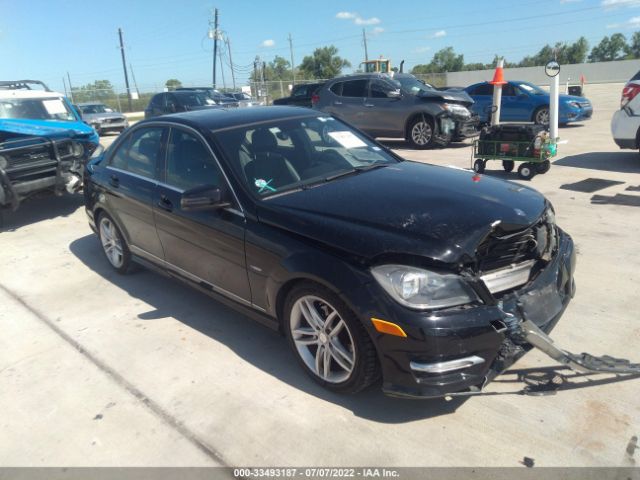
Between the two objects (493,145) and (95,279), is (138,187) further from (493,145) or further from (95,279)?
(493,145)

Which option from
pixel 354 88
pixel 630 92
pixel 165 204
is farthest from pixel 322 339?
pixel 354 88

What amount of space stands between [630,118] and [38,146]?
360 inches

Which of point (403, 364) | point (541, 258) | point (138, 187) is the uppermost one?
point (138, 187)

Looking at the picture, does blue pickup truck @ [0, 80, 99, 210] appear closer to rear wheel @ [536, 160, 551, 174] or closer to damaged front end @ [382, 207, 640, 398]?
damaged front end @ [382, 207, 640, 398]

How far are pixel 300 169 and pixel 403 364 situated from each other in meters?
1.71

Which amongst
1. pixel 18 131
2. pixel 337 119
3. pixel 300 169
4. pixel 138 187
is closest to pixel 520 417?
pixel 300 169

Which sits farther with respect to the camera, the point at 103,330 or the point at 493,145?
the point at 493,145

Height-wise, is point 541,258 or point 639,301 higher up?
point 541,258

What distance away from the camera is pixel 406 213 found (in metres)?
2.86

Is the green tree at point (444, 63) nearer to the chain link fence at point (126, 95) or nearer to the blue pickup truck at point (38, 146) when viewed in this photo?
the chain link fence at point (126, 95)

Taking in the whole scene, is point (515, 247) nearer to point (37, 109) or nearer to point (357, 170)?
point (357, 170)

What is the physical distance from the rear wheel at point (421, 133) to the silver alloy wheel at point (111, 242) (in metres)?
8.40

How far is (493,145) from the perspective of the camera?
321 inches

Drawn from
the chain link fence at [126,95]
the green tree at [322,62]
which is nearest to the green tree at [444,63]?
the green tree at [322,62]
